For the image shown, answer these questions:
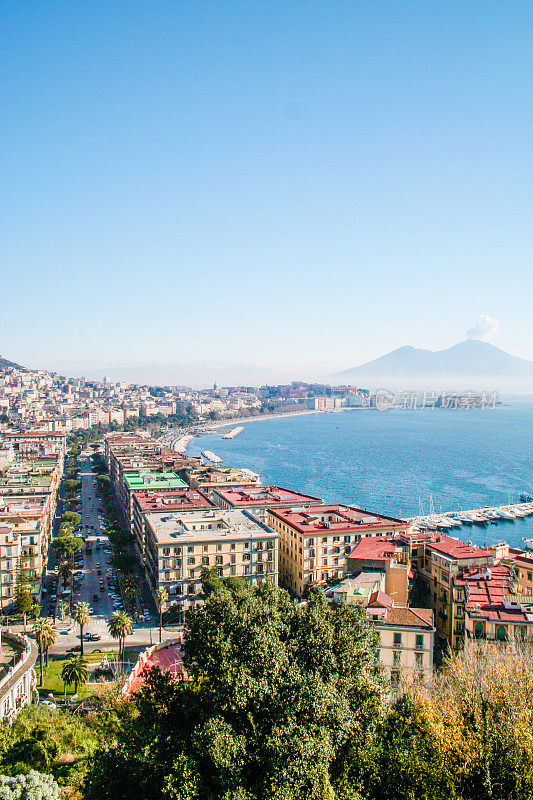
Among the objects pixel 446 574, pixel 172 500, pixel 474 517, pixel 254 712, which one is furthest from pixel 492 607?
pixel 474 517

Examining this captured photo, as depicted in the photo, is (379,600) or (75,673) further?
(75,673)

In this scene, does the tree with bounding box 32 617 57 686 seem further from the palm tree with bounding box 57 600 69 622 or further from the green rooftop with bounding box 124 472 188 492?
the green rooftop with bounding box 124 472 188 492

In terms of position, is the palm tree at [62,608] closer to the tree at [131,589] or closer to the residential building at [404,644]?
the tree at [131,589]

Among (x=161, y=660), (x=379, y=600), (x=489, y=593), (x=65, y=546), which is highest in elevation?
(x=379, y=600)

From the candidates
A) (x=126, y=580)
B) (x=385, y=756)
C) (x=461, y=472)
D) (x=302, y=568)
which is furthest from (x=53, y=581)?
(x=461, y=472)

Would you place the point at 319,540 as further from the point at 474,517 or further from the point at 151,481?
the point at 474,517

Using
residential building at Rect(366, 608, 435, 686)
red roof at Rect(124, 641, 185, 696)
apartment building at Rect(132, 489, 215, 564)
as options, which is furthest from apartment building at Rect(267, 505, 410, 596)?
residential building at Rect(366, 608, 435, 686)
